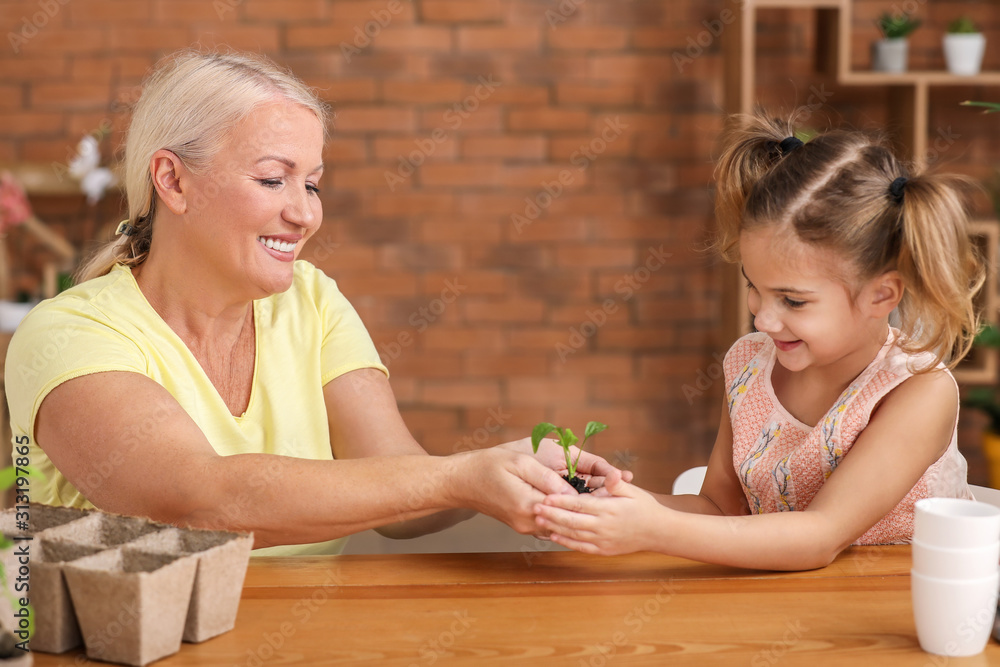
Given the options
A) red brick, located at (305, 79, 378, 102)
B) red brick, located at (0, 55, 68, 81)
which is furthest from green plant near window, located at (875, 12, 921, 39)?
red brick, located at (0, 55, 68, 81)

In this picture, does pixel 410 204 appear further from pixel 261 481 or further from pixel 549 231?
pixel 261 481

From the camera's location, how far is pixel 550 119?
10.5 ft

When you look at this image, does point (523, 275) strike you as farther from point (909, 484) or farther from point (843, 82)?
point (909, 484)

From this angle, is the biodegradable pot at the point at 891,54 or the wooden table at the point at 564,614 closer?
the wooden table at the point at 564,614

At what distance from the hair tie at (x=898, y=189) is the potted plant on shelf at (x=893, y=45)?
186cm

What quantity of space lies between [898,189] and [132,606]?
1.09m

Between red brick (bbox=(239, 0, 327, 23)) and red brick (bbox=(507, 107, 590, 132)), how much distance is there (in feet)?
2.34

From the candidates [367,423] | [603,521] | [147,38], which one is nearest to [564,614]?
[603,521]

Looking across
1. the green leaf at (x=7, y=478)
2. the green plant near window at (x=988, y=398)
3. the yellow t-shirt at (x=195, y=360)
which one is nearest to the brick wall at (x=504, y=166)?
the green plant near window at (x=988, y=398)

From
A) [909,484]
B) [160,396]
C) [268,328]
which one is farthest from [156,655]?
[909,484]

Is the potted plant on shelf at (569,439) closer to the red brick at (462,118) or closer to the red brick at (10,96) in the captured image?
the red brick at (462,118)

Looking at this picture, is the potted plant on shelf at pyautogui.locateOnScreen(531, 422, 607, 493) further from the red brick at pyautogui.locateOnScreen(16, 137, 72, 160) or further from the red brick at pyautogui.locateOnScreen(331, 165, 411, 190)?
the red brick at pyautogui.locateOnScreen(16, 137, 72, 160)

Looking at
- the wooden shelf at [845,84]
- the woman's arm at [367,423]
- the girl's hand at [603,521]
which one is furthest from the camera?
the wooden shelf at [845,84]

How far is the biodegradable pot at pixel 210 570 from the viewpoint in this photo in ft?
3.14
